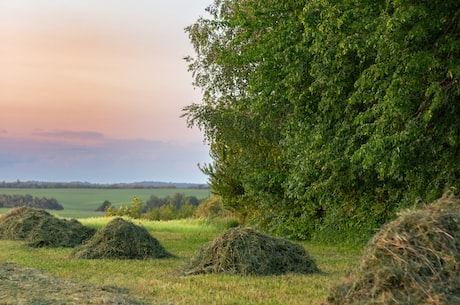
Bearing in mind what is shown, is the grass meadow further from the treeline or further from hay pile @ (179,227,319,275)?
the treeline

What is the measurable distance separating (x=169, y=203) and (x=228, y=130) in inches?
805

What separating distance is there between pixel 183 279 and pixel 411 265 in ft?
16.4

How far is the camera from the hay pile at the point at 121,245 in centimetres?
1513

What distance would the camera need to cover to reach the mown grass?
30.5 ft

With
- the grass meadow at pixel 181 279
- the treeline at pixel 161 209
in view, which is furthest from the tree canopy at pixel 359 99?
the treeline at pixel 161 209

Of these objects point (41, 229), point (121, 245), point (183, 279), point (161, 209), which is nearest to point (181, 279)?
point (183, 279)

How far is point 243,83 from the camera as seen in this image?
27109 mm

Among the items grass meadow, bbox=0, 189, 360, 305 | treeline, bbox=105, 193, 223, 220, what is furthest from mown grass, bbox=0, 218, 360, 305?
treeline, bbox=105, 193, 223, 220

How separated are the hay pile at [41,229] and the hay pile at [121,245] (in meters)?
3.16

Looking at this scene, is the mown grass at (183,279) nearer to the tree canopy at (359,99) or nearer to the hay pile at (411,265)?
the hay pile at (411,265)

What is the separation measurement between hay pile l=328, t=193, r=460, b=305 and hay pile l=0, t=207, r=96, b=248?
41.7 ft

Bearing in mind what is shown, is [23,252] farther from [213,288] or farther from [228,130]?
[228,130]

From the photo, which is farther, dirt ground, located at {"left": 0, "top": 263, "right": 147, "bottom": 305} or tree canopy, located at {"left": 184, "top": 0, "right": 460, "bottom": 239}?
tree canopy, located at {"left": 184, "top": 0, "right": 460, "bottom": 239}

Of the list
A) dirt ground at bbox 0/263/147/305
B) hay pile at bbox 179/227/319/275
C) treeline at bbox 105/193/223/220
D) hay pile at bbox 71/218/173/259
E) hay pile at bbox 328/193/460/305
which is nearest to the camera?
hay pile at bbox 328/193/460/305
